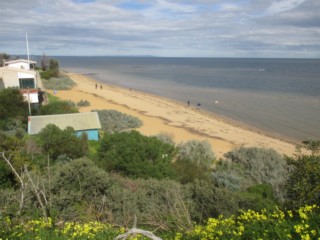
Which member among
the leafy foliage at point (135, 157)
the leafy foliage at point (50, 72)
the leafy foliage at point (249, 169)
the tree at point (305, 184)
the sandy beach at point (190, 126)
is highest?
the leafy foliage at point (50, 72)

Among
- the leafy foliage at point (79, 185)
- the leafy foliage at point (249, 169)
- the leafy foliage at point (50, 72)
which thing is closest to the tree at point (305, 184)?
the leafy foliage at point (79, 185)

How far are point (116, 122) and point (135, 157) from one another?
14.6 meters

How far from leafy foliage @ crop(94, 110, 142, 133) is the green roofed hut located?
4.47m

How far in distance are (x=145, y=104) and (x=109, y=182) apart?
33.0m

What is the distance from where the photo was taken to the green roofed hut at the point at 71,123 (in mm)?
20969

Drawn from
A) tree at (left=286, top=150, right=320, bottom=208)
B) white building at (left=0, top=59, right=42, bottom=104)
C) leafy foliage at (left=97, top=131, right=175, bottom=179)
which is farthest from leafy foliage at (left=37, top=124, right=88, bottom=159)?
tree at (left=286, top=150, right=320, bottom=208)

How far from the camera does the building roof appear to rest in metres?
20.9

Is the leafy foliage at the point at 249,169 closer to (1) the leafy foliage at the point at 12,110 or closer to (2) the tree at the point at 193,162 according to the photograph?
(2) the tree at the point at 193,162

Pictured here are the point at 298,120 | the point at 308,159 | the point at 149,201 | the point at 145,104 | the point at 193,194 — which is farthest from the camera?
the point at 145,104

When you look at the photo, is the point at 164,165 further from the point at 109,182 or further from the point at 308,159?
the point at 308,159

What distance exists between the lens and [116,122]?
29156mm

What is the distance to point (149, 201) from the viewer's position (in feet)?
33.1

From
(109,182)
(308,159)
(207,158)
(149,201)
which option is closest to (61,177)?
(109,182)

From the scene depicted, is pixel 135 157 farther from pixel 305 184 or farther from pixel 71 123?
pixel 305 184
